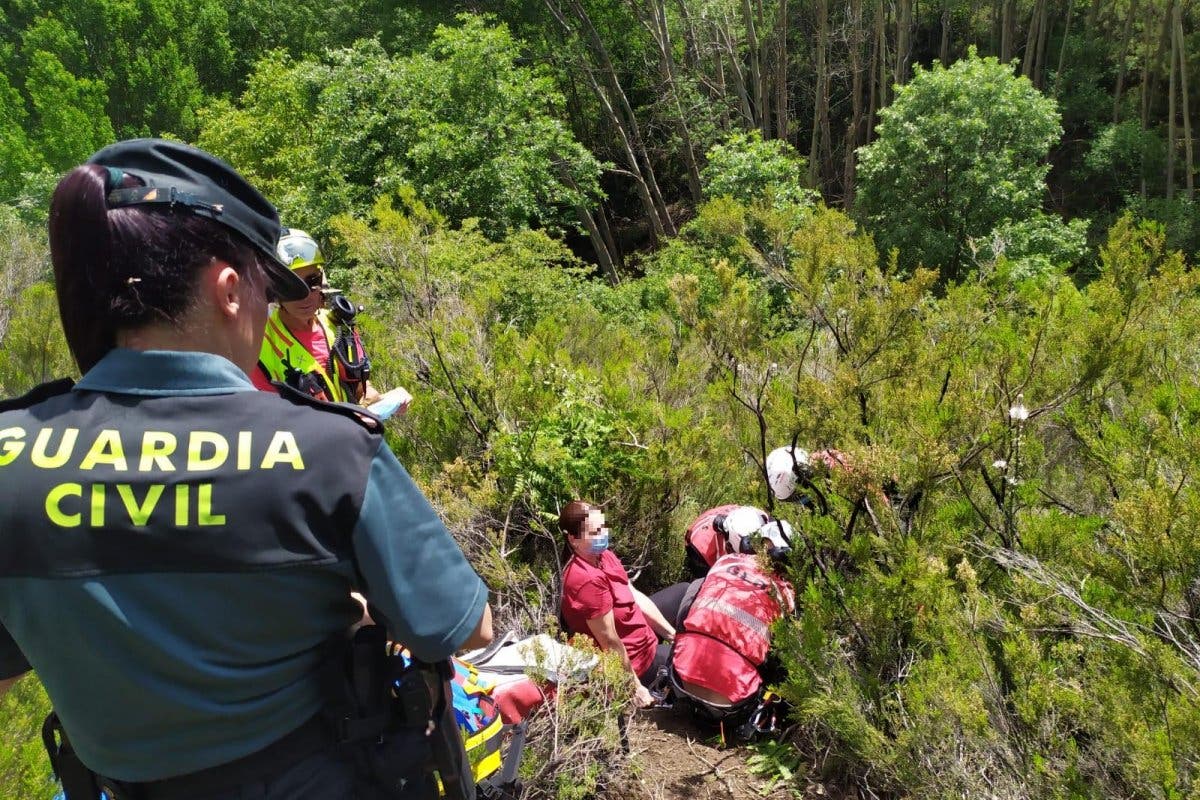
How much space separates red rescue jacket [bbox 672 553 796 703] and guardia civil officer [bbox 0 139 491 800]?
97.4 inches

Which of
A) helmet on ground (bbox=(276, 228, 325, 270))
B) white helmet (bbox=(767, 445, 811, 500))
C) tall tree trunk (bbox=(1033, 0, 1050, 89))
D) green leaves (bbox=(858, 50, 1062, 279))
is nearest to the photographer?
helmet on ground (bbox=(276, 228, 325, 270))

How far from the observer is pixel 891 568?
296 centimetres

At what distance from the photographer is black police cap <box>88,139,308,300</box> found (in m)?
1.05

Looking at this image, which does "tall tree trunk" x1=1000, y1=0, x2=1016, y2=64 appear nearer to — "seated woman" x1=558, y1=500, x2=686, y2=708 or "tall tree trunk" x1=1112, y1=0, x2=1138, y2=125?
"tall tree trunk" x1=1112, y1=0, x2=1138, y2=125

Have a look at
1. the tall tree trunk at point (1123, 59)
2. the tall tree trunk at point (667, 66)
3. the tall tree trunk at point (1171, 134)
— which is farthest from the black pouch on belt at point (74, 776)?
the tall tree trunk at point (1123, 59)

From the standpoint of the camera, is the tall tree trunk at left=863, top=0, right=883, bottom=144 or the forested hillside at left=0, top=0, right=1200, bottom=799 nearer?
the forested hillside at left=0, top=0, right=1200, bottom=799

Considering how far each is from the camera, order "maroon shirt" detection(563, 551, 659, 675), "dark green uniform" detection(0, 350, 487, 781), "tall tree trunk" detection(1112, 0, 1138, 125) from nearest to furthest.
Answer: "dark green uniform" detection(0, 350, 487, 781) → "maroon shirt" detection(563, 551, 659, 675) → "tall tree trunk" detection(1112, 0, 1138, 125)

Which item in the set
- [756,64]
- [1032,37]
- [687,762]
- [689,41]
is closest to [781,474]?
[687,762]

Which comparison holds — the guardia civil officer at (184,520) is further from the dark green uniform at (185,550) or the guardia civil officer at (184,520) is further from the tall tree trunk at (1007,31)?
the tall tree trunk at (1007,31)

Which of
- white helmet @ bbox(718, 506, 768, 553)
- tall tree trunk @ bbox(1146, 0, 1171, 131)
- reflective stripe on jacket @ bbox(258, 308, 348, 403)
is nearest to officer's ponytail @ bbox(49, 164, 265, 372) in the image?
reflective stripe on jacket @ bbox(258, 308, 348, 403)

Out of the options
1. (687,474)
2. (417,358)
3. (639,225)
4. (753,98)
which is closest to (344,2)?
(639,225)

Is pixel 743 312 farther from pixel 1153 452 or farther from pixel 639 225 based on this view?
pixel 639 225

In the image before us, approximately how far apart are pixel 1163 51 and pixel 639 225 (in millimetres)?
13702

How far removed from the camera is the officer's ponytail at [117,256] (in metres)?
1.03
